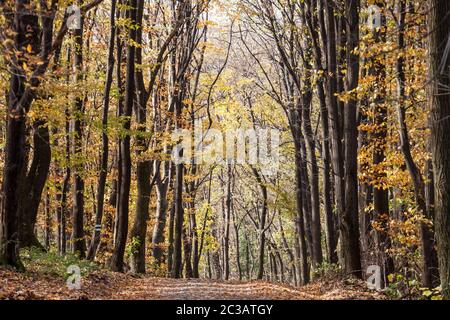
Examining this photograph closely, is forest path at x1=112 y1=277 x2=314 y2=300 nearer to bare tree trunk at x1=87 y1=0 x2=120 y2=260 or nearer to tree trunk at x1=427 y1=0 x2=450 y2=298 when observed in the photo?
tree trunk at x1=427 y1=0 x2=450 y2=298

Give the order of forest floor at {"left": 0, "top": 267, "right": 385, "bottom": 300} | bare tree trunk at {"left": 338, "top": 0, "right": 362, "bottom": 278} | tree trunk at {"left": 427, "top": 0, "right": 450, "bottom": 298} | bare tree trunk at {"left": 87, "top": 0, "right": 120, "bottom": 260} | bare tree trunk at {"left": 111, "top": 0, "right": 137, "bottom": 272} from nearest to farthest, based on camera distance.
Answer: tree trunk at {"left": 427, "top": 0, "right": 450, "bottom": 298}, forest floor at {"left": 0, "top": 267, "right": 385, "bottom": 300}, bare tree trunk at {"left": 338, "top": 0, "right": 362, "bottom": 278}, bare tree trunk at {"left": 111, "top": 0, "right": 137, "bottom": 272}, bare tree trunk at {"left": 87, "top": 0, "right": 120, "bottom": 260}

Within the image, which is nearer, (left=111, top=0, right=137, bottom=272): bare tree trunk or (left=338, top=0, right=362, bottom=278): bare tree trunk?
(left=338, top=0, right=362, bottom=278): bare tree trunk

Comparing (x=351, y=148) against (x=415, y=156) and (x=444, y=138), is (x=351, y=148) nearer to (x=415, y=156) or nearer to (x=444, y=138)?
(x=415, y=156)

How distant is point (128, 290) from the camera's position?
43.5 feet

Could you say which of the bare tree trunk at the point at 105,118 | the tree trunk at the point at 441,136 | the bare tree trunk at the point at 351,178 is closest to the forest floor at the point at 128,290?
the bare tree trunk at the point at 351,178

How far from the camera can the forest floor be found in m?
9.78

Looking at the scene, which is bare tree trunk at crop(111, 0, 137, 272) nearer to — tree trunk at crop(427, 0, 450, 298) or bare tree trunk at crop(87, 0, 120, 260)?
bare tree trunk at crop(87, 0, 120, 260)

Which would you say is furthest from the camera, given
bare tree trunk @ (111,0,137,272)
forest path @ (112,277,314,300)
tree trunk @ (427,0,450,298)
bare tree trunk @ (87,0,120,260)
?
bare tree trunk @ (87,0,120,260)

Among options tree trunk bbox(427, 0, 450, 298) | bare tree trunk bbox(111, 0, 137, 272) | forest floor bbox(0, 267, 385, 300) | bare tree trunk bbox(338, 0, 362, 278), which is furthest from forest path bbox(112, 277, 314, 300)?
tree trunk bbox(427, 0, 450, 298)

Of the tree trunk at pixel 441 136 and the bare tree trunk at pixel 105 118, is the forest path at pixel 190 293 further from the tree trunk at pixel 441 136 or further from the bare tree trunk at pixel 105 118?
the bare tree trunk at pixel 105 118

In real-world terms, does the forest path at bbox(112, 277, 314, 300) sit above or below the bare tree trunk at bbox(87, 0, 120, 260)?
below

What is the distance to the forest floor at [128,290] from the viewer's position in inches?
385

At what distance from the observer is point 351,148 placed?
13.6 meters

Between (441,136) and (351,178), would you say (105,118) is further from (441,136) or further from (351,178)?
(441,136)
